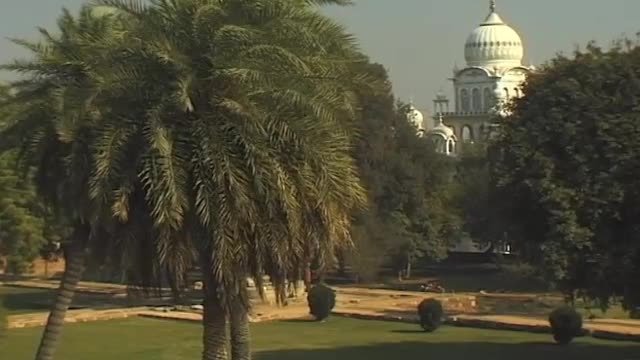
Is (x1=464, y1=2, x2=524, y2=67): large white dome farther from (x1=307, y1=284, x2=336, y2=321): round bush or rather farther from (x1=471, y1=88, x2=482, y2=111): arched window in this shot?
(x1=307, y1=284, x2=336, y2=321): round bush

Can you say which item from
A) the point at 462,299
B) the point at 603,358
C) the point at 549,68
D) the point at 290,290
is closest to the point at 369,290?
the point at 462,299

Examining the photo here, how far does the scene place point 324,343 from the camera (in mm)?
25125

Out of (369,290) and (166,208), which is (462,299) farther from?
(166,208)

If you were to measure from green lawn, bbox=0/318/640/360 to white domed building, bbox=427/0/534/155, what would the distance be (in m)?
44.1

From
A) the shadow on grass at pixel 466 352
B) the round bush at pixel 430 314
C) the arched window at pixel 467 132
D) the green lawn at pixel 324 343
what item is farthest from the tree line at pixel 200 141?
the arched window at pixel 467 132

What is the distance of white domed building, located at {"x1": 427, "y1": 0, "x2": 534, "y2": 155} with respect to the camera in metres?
71.9

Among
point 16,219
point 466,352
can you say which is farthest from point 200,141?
point 16,219

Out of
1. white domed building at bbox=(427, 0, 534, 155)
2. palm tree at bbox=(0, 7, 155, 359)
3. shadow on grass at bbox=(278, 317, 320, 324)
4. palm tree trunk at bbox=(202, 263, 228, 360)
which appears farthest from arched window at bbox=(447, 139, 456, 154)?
palm tree trunk at bbox=(202, 263, 228, 360)

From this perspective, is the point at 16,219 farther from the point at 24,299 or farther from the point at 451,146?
the point at 451,146

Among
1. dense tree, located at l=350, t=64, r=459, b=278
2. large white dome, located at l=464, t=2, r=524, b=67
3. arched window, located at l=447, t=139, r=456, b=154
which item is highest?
large white dome, located at l=464, t=2, r=524, b=67

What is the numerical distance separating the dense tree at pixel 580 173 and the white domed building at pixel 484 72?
5174 cm

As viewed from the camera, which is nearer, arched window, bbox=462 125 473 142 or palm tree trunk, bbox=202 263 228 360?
palm tree trunk, bbox=202 263 228 360

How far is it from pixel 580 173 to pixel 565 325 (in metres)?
6.54

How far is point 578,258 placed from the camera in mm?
17766
